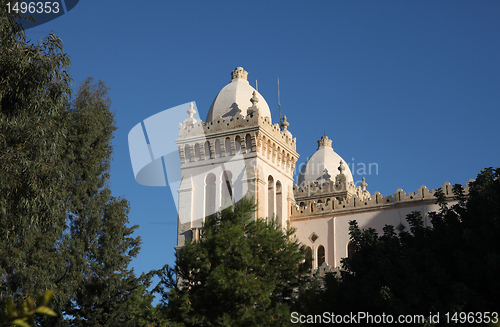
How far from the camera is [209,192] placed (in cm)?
2827

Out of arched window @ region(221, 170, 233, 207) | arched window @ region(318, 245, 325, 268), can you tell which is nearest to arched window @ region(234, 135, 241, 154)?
arched window @ region(221, 170, 233, 207)

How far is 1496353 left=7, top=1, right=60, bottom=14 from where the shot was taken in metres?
15.2

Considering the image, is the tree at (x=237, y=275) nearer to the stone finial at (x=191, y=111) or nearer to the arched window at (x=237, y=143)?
the arched window at (x=237, y=143)

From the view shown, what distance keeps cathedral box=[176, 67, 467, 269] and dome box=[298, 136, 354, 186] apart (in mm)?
8382

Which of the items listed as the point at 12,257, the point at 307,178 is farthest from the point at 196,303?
the point at 307,178

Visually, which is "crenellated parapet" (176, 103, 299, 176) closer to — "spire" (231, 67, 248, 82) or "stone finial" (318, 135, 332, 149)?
"spire" (231, 67, 248, 82)

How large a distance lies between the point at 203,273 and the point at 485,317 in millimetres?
8253

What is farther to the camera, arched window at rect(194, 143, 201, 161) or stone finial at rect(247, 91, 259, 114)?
arched window at rect(194, 143, 201, 161)

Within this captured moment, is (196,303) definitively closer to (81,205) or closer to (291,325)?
(291,325)

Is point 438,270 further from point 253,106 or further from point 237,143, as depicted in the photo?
point 253,106

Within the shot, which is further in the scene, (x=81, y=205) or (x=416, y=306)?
(x=81, y=205)

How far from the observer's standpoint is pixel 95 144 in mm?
24938

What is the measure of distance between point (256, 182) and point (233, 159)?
1.68 m

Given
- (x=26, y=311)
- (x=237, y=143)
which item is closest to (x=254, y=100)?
(x=237, y=143)
